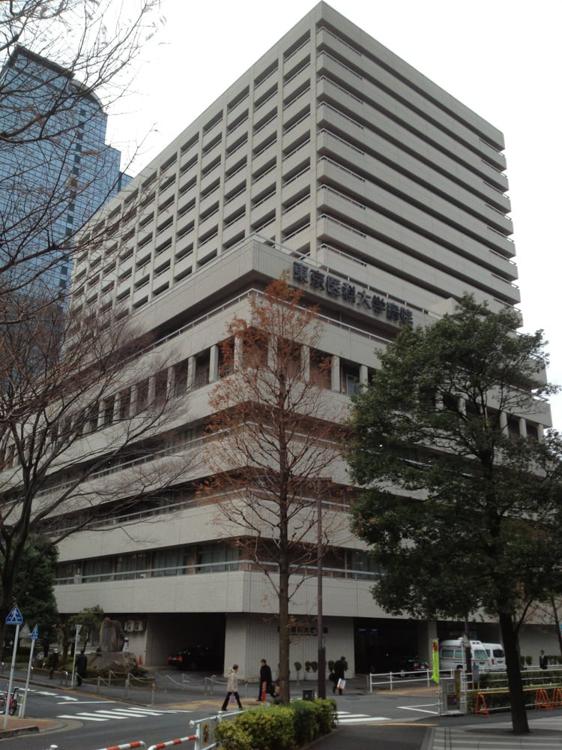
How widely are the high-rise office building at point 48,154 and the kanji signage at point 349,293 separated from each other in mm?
28111

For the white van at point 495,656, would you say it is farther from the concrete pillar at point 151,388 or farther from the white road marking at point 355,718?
the concrete pillar at point 151,388

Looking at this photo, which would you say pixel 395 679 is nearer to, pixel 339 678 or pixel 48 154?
pixel 339 678

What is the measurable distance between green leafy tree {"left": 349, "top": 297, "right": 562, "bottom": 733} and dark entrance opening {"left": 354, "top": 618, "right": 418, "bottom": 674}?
813 inches

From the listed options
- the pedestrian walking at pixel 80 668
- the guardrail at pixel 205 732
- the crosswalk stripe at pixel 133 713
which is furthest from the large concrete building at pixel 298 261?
the guardrail at pixel 205 732

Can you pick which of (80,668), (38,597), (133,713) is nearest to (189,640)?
(38,597)

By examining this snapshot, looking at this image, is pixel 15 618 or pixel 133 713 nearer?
pixel 15 618

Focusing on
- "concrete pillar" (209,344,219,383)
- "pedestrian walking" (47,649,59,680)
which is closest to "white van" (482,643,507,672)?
"concrete pillar" (209,344,219,383)

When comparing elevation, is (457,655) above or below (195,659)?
above

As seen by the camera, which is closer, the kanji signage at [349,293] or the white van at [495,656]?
the white van at [495,656]

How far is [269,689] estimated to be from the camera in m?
→ 20.1

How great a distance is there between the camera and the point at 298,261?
3556cm

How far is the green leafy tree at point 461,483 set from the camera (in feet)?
51.8

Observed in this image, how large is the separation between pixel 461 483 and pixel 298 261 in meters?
21.0

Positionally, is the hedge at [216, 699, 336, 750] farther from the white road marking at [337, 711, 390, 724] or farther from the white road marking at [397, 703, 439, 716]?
the white road marking at [397, 703, 439, 716]
